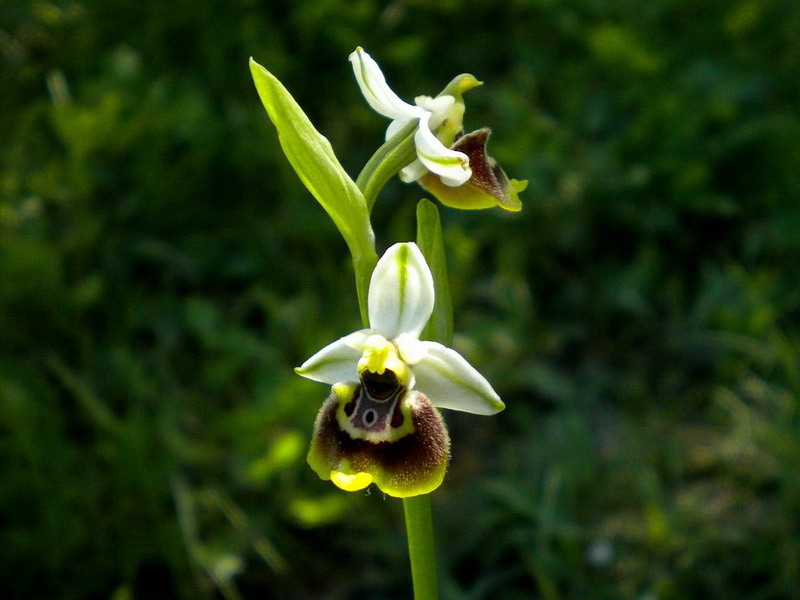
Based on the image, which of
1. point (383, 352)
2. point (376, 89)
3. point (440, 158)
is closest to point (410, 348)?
point (383, 352)

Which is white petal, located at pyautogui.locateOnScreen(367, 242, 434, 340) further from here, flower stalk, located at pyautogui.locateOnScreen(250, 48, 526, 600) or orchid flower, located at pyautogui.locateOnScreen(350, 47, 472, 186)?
orchid flower, located at pyautogui.locateOnScreen(350, 47, 472, 186)

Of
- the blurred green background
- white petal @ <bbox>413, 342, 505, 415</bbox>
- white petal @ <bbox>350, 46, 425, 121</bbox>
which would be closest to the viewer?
white petal @ <bbox>413, 342, 505, 415</bbox>

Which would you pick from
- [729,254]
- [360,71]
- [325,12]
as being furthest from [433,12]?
[360,71]

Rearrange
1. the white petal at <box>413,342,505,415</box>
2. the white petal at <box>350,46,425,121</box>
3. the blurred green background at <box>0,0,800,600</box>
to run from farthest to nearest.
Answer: the blurred green background at <box>0,0,800,600</box> < the white petal at <box>350,46,425,121</box> < the white petal at <box>413,342,505,415</box>

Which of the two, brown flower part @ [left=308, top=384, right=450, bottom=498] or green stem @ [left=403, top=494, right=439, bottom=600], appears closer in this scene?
brown flower part @ [left=308, top=384, right=450, bottom=498]

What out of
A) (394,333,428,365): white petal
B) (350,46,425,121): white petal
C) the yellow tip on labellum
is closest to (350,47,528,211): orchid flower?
(350,46,425,121): white petal

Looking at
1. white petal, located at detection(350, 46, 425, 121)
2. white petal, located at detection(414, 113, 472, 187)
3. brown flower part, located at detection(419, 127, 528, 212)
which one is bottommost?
white petal, located at detection(414, 113, 472, 187)

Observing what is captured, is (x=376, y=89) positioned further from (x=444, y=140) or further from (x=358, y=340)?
(x=358, y=340)
